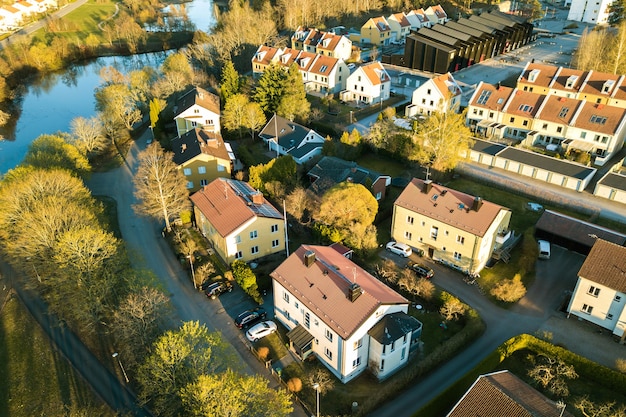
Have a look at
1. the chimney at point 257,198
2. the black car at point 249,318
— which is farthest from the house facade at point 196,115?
the black car at point 249,318

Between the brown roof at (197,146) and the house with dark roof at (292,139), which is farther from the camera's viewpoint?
the house with dark roof at (292,139)

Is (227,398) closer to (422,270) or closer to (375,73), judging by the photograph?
(422,270)

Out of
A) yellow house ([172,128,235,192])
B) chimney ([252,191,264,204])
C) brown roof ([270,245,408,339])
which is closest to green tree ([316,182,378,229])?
chimney ([252,191,264,204])

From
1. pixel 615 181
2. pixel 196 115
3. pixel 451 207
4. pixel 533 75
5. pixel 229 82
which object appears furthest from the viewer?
pixel 229 82

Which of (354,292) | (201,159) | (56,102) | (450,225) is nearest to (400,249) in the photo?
(450,225)

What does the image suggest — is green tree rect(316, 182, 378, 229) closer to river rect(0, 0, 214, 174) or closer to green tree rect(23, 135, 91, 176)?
green tree rect(23, 135, 91, 176)

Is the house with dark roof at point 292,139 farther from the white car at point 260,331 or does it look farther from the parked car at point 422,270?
the white car at point 260,331
